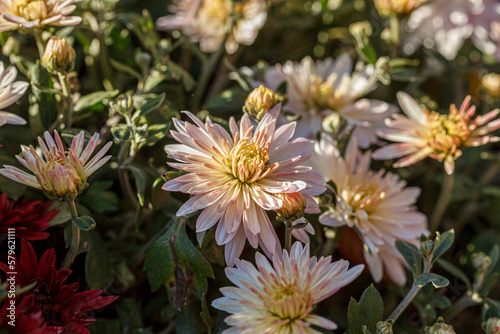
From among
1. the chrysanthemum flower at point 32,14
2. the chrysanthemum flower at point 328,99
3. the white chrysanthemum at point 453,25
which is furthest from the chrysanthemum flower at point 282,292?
the white chrysanthemum at point 453,25

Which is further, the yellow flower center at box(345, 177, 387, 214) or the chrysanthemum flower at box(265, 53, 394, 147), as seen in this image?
the chrysanthemum flower at box(265, 53, 394, 147)

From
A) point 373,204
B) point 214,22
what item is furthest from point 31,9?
point 373,204

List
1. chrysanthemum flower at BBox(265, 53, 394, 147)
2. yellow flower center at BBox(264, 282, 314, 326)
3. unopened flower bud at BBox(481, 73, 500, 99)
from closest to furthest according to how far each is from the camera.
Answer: yellow flower center at BBox(264, 282, 314, 326)
chrysanthemum flower at BBox(265, 53, 394, 147)
unopened flower bud at BBox(481, 73, 500, 99)

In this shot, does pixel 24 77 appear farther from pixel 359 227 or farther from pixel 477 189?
pixel 477 189

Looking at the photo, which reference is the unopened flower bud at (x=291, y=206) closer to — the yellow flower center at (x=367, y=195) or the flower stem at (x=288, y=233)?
the flower stem at (x=288, y=233)

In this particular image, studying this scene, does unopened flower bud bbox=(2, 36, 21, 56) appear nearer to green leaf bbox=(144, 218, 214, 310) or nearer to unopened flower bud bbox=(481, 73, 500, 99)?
green leaf bbox=(144, 218, 214, 310)

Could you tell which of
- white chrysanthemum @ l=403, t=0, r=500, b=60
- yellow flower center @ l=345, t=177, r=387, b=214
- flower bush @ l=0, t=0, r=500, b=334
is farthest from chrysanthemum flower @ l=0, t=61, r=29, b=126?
white chrysanthemum @ l=403, t=0, r=500, b=60

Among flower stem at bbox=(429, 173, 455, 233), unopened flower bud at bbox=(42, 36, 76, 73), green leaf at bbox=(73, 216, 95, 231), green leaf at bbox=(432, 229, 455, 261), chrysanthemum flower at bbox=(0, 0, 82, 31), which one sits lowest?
flower stem at bbox=(429, 173, 455, 233)
